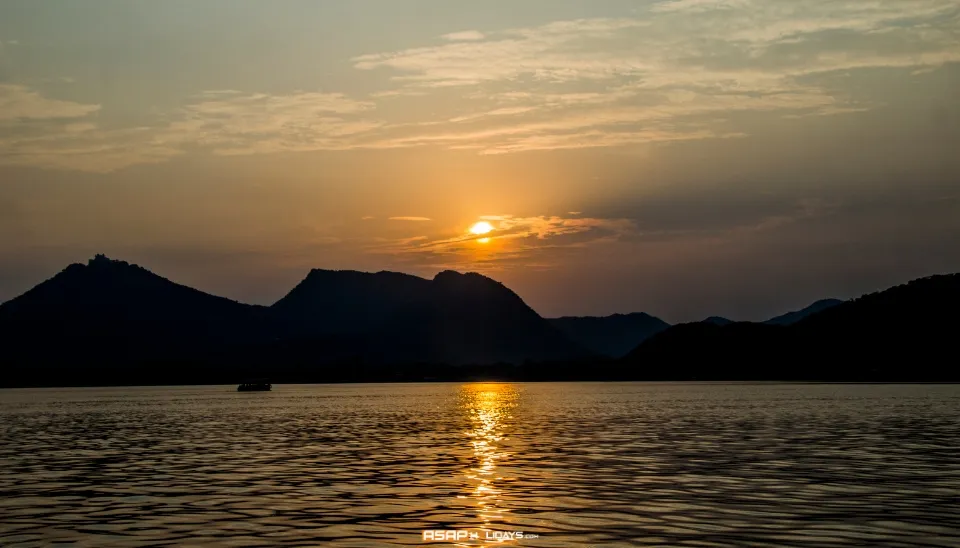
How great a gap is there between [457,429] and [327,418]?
32476 millimetres

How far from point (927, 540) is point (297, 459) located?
41.2 meters

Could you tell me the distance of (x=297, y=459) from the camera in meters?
63.5

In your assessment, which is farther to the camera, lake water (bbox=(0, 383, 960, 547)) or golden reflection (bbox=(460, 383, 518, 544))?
golden reflection (bbox=(460, 383, 518, 544))

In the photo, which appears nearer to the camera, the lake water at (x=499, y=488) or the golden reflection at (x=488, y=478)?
the lake water at (x=499, y=488)

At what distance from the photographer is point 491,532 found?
33.3m

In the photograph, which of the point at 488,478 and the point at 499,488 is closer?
the point at 499,488

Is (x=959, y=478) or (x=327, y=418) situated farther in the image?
(x=327, y=418)

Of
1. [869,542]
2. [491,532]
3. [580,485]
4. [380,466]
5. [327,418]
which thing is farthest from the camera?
[327,418]

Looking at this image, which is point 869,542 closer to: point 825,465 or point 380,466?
point 825,465

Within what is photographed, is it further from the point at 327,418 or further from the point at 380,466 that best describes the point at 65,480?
the point at 327,418

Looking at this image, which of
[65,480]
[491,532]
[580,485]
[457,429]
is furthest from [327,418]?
[491,532]

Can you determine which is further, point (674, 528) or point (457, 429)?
point (457, 429)

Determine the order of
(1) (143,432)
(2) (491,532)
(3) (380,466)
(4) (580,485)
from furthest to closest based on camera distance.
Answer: (1) (143,432)
(3) (380,466)
(4) (580,485)
(2) (491,532)

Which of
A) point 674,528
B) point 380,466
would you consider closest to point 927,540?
point 674,528
